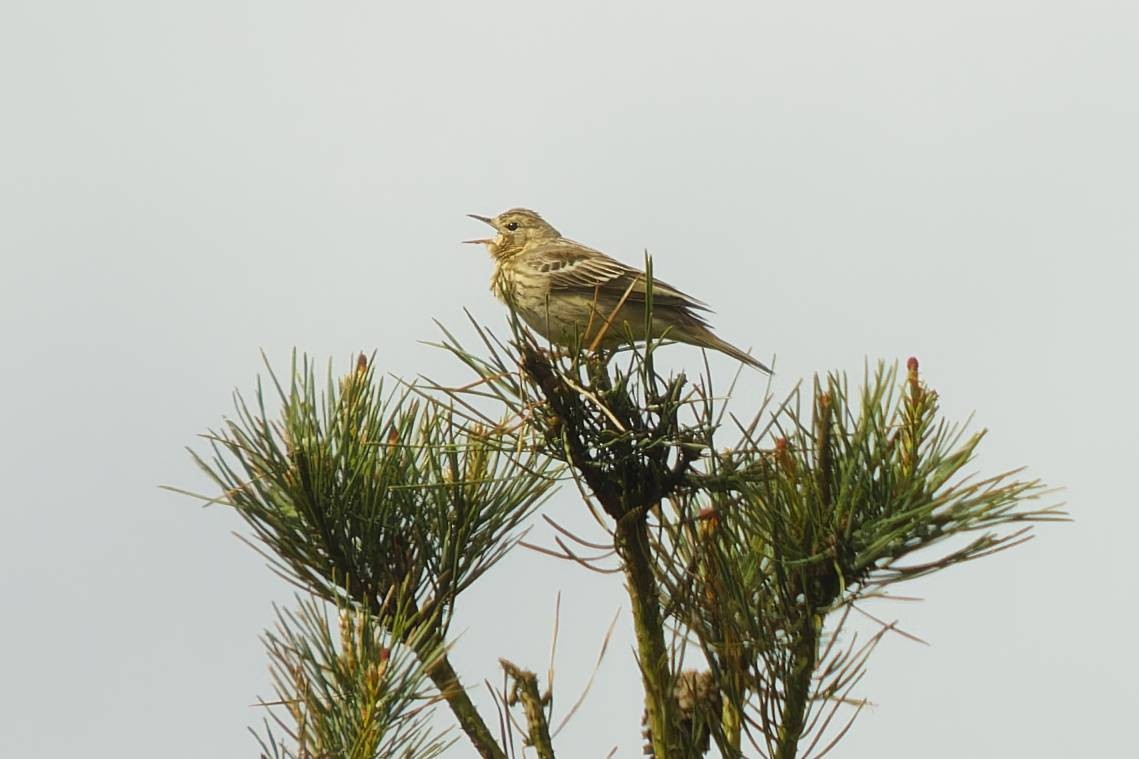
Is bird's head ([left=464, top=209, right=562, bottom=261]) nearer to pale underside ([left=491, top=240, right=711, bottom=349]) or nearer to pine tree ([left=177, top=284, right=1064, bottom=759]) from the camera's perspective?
pale underside ([left=491, top=240, right=711, bottom=349])

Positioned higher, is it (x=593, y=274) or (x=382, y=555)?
(x=593, y=274)

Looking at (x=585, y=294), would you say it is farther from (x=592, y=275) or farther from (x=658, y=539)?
(x=658, y=539)

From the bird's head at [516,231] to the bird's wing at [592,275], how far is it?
133cm

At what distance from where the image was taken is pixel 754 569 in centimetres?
401

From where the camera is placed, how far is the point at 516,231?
1112 centimetres

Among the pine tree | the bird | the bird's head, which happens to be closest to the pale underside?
the bird

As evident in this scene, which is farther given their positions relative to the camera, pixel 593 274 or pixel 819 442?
pixel 593 274

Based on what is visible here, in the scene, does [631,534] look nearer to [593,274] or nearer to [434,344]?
[434,344]

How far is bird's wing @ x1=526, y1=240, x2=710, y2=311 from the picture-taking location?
325 inches

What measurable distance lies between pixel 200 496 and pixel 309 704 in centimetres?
75

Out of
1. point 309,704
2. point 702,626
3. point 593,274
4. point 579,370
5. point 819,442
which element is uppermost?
point 593,274

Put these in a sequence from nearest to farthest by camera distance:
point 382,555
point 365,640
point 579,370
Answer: point 365,640 < point 579,370 < point 382,555

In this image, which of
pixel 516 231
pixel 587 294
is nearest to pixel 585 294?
pixel 587 294

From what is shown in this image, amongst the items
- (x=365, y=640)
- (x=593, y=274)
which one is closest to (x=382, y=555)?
(x=365, y=640)
